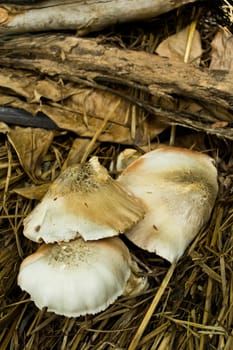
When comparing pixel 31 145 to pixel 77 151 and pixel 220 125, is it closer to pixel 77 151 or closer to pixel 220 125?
pixel 77 151

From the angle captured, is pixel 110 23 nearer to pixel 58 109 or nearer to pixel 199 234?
pixel 58 109

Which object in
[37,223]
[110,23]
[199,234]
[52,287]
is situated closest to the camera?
[52,287]

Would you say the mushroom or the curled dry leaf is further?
the curled dry leaf

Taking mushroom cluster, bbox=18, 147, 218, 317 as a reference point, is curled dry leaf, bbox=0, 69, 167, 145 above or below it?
above

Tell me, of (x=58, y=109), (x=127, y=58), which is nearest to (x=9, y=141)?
(x=58, y=109)

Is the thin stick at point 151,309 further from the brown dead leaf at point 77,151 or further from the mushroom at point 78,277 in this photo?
the brown dead leaf at point 77,151

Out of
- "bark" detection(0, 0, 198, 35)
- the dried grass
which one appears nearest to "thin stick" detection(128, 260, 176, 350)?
the dried grass

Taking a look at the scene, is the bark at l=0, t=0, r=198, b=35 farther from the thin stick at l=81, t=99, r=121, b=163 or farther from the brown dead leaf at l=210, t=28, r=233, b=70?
the thin stick at l=81, t=99, r=121, b=163
